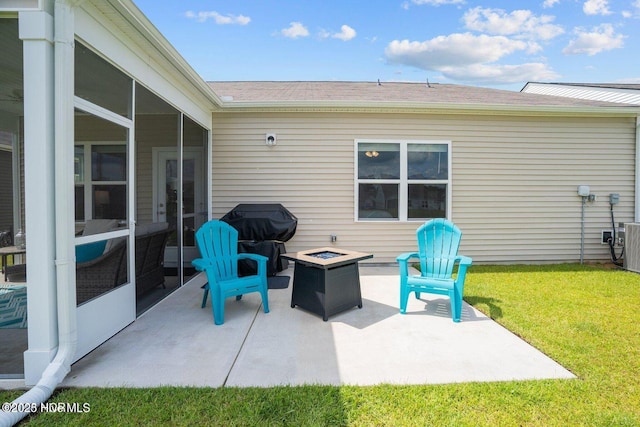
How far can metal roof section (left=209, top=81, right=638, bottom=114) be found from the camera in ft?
19.0

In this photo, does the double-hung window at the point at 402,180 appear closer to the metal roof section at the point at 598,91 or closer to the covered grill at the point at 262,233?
the covered grill at the point at 262,233

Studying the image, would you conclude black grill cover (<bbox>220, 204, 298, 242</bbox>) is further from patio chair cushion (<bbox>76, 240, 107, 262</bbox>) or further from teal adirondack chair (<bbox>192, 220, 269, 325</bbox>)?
patio chair cushion (<bbox>76, 240, 107, 262</bbox>)

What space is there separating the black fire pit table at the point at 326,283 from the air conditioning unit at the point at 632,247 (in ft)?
16.4

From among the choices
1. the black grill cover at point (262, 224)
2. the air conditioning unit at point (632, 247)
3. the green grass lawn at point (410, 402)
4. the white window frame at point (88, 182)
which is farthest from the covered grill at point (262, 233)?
the air conditioning unit at point (632, 247)

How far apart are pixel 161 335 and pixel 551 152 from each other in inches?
269

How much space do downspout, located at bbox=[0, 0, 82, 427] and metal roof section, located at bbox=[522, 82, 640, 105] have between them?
403 inches

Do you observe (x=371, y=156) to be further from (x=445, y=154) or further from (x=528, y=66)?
(x=528, y=66)

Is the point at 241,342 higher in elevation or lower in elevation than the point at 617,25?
lower

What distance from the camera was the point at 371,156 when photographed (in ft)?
20.1

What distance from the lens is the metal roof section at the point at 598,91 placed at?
26.5 feet

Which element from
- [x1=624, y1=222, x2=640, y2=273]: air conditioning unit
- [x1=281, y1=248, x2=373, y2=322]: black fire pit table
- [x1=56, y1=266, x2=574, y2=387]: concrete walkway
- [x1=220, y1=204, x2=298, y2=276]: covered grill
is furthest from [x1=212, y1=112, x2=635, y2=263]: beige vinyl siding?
[x1=56, y1=266, x2=574, y2=387]: concrete walkway

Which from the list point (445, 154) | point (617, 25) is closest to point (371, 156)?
point (445, 154)

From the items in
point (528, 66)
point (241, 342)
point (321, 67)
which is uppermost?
point (528, 66)

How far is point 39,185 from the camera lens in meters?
2.27
